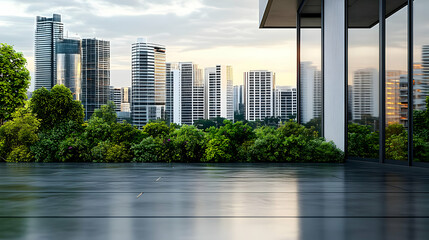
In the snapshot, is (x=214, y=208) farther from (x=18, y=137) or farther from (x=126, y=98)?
(x=126, y=98)

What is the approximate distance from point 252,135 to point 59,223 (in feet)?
28.3

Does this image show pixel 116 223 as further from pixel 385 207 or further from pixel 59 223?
pixel 385 207

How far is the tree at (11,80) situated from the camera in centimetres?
1278

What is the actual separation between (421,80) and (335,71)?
475 centimetres

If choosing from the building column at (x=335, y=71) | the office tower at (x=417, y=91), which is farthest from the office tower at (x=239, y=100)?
the office tower at (x=417, y=91)

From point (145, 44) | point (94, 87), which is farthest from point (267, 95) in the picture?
point (94, 87)

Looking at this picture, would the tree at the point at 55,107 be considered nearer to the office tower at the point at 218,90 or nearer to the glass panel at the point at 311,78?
the glass panel at the point at 311,78

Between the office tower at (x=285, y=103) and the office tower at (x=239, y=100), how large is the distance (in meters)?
5.58

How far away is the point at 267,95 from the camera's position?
77.7 ft

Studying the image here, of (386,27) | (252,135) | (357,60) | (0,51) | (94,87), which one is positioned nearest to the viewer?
(386,27)

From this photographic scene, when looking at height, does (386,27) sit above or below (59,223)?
above

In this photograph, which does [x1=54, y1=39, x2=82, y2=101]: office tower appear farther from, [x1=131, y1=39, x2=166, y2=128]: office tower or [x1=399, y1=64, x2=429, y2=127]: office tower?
[x1=399, y1=64, x2=429, y2=127]: office tower

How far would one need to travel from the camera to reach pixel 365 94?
33.1 ft

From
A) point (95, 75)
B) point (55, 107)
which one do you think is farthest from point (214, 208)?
point (95, 75)
